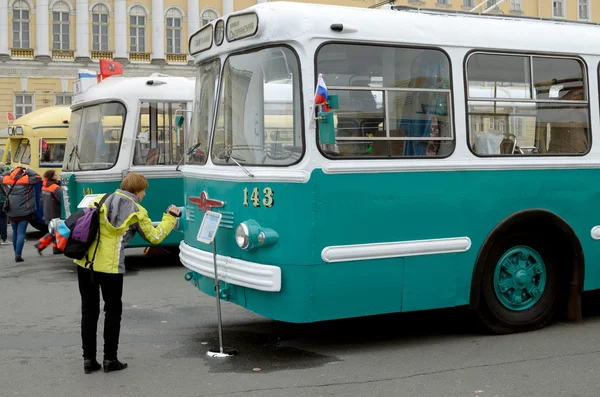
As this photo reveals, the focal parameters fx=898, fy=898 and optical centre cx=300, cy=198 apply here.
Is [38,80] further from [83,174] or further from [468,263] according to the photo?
[468,263]

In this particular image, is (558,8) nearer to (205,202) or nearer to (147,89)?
(147,89)

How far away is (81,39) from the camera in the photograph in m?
50.5

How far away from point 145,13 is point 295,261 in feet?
154

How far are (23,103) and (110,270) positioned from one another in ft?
146

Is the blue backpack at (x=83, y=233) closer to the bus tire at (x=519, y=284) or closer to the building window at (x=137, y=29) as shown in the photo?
the bus tire at (x=519, y=284)

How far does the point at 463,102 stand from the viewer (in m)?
7.90

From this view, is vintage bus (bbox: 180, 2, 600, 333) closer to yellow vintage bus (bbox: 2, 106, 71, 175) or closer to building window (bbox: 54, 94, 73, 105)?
yellow vintage bus (bbox: 2, 106, 71, 175)

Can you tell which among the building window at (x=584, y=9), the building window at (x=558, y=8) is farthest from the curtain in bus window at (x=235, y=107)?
the building window at (x=584, y=9)

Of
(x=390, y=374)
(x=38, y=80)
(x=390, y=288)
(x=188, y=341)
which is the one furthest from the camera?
(x=38, y=80)

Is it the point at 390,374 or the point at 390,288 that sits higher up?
the point at 390,288

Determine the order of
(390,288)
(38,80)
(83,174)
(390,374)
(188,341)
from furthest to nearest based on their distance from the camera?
(38,80) → (83,174) → (188,341) → (390,288) → (390,374)

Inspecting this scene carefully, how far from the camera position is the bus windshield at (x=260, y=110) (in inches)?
285

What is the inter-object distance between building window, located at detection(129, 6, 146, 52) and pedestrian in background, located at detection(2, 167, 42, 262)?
37.5 meters

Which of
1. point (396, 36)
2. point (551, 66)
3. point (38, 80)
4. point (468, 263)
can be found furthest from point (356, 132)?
point (38, 80)
